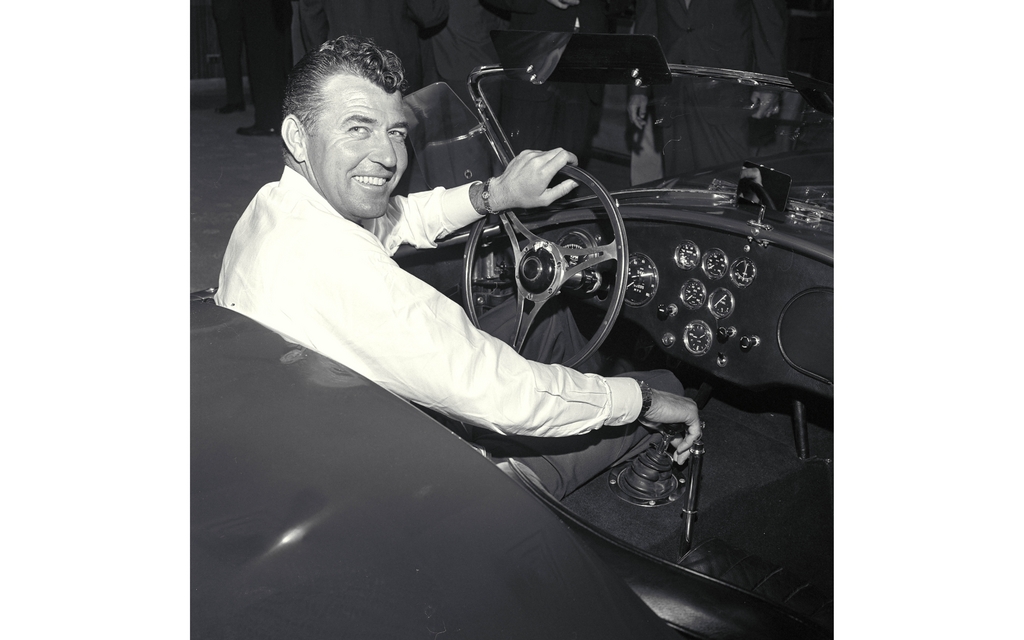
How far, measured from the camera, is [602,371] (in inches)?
89.4

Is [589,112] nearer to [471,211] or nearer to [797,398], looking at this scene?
[471,211]

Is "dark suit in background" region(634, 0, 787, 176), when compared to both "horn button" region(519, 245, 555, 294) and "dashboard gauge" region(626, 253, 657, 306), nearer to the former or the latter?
"dashboard gauge" region(626, 253, 657, 306)

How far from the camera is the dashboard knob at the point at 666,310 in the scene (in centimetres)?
206

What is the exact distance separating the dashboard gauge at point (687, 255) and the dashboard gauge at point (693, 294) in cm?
4

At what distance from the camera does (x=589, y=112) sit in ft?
6.60

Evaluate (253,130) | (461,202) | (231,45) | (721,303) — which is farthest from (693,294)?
(231,45)

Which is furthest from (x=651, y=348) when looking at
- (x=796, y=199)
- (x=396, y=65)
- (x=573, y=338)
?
(x=396, y=65)

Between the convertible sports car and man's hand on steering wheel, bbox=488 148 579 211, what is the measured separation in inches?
2.6

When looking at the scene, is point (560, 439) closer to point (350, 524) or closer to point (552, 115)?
point (552, 115)

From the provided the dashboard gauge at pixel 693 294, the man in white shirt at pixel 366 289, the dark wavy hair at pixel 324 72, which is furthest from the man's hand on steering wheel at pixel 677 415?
the dark wavy hair at pixel 324 72

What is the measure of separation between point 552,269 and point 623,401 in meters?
0.48

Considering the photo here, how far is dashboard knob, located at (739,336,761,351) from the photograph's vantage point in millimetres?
1921

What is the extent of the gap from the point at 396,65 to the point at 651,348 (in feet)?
4.01

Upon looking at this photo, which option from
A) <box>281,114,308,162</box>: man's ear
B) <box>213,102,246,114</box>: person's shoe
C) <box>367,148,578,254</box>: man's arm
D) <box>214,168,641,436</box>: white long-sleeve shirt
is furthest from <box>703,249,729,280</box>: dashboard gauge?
<box>213,102,246,114</box>: person's shoe
